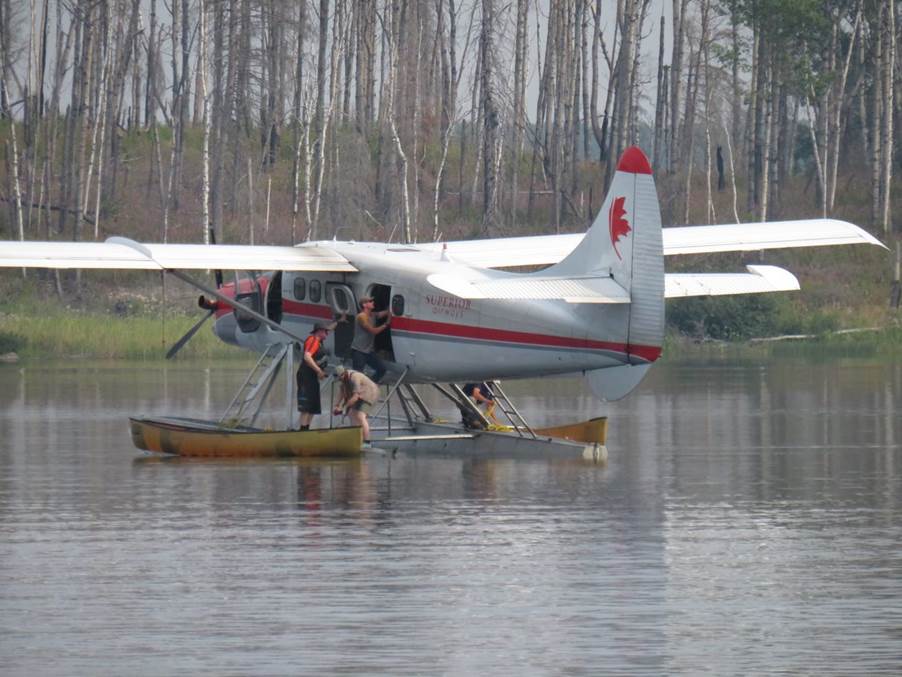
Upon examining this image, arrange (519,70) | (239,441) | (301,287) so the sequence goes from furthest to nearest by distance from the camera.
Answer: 1. (519,70)
2. (301,287)
3. (239,441)

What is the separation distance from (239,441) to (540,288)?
325 centimetres

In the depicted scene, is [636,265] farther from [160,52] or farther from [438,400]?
[160,52]

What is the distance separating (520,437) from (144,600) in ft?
25.8

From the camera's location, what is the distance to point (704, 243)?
18.1 metres

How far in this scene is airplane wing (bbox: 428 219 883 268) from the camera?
17875 mm

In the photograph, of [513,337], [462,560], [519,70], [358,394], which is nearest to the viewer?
[462,560]

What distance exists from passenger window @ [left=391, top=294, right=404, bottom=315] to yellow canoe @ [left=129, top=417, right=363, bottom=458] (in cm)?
152

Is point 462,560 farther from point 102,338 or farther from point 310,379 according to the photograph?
point 102,338

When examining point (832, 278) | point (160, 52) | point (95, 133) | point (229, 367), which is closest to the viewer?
point (229, 367)

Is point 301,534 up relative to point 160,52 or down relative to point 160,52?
down

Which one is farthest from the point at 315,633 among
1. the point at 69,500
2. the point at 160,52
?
the point at 160,52

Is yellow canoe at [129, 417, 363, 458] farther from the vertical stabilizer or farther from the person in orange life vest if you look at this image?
the vertical stabilizer

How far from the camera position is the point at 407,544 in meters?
10.5

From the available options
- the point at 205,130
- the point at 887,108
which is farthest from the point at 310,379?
the point at 887,108
